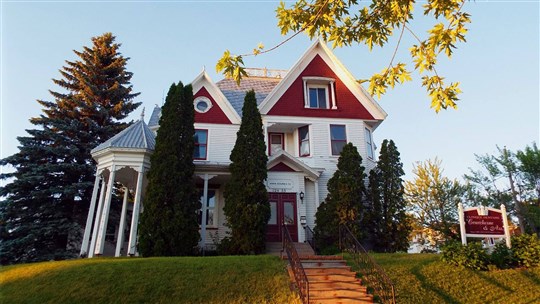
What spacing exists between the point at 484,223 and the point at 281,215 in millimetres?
8383

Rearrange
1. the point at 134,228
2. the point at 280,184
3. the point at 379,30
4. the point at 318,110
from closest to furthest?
the point at 379,30, the point at 134,228, the point at 280,184, the point at 318,110

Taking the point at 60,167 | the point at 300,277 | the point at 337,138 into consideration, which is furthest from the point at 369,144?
the point at 60,167

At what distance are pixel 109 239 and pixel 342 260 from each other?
17.4 meters

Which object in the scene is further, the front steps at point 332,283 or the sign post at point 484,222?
the sign post at point 484,222

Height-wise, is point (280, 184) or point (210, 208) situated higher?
point (280, 184)

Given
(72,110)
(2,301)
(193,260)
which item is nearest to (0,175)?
(72,110)

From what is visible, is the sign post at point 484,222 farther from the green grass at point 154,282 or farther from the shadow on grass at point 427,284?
the green grass at point 154,282

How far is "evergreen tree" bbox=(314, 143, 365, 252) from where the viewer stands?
15336mm

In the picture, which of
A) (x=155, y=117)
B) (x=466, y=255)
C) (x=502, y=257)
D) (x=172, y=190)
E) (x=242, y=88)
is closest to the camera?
(x=466, y=255)

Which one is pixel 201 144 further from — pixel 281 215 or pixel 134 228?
pixel 134 228

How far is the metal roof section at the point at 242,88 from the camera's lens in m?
21.8

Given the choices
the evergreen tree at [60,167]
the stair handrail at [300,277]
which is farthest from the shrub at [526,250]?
the evergreen tree at [60,167]

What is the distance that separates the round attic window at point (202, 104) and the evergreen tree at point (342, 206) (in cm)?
778

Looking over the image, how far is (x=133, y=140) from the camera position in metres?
16.5
